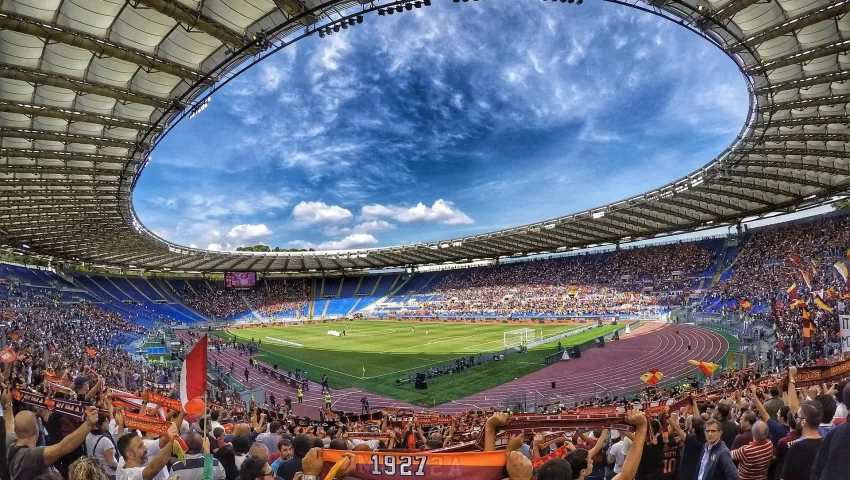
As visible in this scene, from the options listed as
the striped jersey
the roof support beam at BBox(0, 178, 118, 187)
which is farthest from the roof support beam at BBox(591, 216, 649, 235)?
the striped jersey

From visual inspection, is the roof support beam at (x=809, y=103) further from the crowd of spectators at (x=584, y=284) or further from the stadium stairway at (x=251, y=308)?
the stadium stairway at (x=251, y=308)

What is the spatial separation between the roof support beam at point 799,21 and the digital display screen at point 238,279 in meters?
65.3

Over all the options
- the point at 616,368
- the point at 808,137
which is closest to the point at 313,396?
the point at 616,368

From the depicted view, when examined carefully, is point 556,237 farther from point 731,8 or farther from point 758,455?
point 758,455

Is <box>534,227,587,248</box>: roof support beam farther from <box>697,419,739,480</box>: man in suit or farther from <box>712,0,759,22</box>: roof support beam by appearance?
<box>697,419,739,480</box>: man in suit

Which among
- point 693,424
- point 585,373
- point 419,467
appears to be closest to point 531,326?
point 585,373

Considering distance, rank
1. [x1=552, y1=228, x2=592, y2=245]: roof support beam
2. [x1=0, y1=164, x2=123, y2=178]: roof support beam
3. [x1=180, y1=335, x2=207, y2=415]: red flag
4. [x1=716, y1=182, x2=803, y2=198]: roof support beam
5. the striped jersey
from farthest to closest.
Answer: [x1=552, y1=228, x2=592, y2=245]: roof support beam < [x1=716, y1=182, x2=803, y2=198]: roof support beam < [x1=0, y1=164, x2=123, y2=178]: roof support beam < [x1=180, y1=335, x2=207, y2=415]: red flag < the striped jersey

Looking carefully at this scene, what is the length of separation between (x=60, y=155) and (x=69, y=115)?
495 centimetres

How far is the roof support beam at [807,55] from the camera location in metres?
16.3

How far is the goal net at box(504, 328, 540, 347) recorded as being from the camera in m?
37.3

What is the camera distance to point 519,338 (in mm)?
38906

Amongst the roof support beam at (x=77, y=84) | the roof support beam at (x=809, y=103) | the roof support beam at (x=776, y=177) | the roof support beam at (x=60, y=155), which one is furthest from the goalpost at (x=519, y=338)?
the roof support beam at (x=77, y=84)

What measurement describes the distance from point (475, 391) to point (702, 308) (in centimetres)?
2723

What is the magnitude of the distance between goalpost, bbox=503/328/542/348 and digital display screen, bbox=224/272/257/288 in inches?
1693
